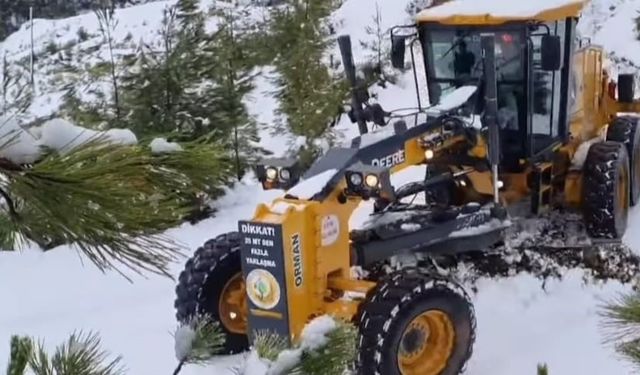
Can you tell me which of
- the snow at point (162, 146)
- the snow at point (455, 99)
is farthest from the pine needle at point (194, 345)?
the snow at point (455, 99)

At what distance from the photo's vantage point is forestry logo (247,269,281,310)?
512 cm

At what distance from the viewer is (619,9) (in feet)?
60.2

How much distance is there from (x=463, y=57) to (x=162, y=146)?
5.70m

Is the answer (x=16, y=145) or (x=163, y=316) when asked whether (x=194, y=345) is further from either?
(x=163, y=316)

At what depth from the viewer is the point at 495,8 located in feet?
22.4

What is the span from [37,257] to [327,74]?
4644 mm

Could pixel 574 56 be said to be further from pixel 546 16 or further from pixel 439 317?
pixel 439 317

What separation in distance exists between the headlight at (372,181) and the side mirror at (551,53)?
5.68 ft

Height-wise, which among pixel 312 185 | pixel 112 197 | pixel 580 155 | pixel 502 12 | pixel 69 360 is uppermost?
pixel 502 12

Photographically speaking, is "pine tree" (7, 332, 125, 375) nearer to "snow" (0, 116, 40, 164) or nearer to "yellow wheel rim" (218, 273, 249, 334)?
"snow" (0, 116, 40, 164)

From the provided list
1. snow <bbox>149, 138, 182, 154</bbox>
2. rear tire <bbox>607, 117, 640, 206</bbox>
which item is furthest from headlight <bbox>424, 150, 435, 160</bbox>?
snow <bbox>149, 138, 182, 154</bbox>

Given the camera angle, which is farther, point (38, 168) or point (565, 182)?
point (565, 182)

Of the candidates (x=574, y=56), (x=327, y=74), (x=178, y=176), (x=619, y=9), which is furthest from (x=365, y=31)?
(x=178, y=176)

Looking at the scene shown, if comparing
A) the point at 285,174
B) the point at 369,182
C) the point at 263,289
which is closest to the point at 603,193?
the point at 369,182
